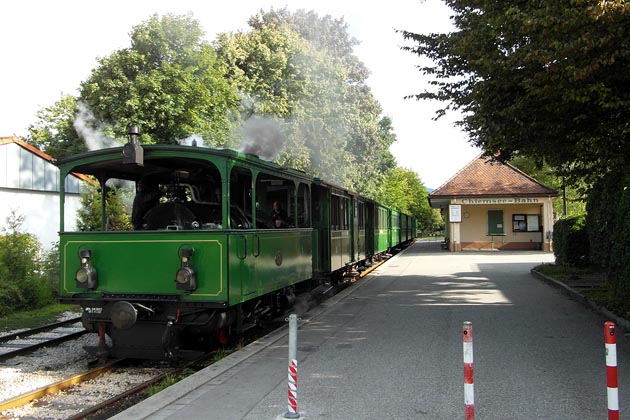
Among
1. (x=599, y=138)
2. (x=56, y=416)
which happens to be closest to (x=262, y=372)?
(x=56, y=416)

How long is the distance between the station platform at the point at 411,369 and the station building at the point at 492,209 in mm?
18908

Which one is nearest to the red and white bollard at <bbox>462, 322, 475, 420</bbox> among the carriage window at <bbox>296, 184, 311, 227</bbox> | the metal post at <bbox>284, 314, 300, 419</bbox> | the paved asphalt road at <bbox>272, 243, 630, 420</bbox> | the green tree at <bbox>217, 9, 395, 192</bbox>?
the paved asphalt road at <bbox>272, 243, 630, 420</bbox>

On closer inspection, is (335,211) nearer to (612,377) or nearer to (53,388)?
(53,388)

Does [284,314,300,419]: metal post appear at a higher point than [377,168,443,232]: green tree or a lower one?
lower

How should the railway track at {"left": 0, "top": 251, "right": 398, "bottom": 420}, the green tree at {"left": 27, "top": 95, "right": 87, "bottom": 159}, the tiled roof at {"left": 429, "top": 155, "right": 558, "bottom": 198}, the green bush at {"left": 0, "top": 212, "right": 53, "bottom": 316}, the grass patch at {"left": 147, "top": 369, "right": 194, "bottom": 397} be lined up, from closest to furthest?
the railway track at {"left": 0, "top": 251, "right": 398, "bottom": 420}
the grass patch at {"left": 147, "top": 369, "right": 194, "bottom": 397}
the green bush at {"left": 0, "top": 212, "right": 53, "bottom": 316}
the green tree at {"left": 27, "top": 95, "right": 87, "bottom": 159}
the tiled roof at {"left": 429, "top": 155, "right": 558, "bottom": 198}

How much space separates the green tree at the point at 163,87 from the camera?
54.6 feet

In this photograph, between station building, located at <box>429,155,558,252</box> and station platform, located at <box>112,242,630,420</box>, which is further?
station building, located at <box>429,155,558,252</box>

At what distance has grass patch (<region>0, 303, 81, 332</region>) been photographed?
32.0 feet

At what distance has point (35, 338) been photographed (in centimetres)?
856

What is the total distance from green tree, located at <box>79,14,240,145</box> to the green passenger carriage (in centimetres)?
888

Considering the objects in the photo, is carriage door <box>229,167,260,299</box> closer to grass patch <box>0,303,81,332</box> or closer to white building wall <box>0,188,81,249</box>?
grass patch <box>0,303,81,332</box>

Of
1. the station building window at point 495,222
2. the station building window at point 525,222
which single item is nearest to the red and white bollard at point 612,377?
the station building window at point 495,222

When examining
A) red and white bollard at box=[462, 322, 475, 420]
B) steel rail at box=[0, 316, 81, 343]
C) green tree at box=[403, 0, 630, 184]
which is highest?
green tree at box=[403, 0, 630, 184]

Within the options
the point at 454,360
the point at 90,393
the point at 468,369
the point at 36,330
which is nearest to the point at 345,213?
the point at 36,330
